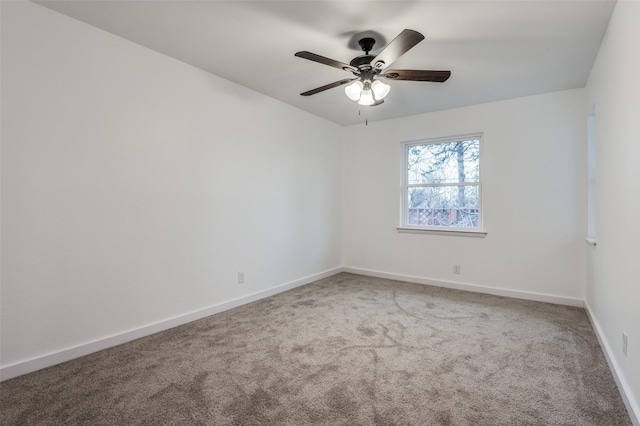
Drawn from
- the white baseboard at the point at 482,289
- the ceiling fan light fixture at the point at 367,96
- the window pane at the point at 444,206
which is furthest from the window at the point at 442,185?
the ceiling fan light fixture at the point at 367,96

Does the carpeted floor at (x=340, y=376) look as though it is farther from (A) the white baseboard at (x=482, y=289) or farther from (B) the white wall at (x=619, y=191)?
(A) the white baseboard at (x=482, y=289)

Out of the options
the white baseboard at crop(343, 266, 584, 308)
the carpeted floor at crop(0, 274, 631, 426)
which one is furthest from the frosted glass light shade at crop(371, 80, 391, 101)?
the white baseboard at crop(343, 266, 584, 308)

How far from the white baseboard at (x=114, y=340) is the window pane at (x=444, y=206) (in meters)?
2.36

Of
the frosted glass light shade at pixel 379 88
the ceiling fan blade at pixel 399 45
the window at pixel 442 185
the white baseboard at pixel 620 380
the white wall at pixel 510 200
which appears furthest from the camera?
the window at pixel 442 185

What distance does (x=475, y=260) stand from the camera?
4.10 meters

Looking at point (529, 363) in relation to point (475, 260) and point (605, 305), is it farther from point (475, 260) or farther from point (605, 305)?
point (475, 260)

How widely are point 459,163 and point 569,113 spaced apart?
1.27 meters

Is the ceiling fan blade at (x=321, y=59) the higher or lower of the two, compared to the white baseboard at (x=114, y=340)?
higher

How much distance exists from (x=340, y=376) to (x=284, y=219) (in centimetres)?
235

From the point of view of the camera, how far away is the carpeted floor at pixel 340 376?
1693 mm

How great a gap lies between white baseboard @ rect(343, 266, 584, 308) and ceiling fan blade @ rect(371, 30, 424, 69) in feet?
10.2

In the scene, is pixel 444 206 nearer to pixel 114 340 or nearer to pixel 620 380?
pixel 620 380

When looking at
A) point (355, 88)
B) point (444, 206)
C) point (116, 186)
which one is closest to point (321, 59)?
point (355, 88)

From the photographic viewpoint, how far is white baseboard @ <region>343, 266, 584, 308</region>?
11.6ft
